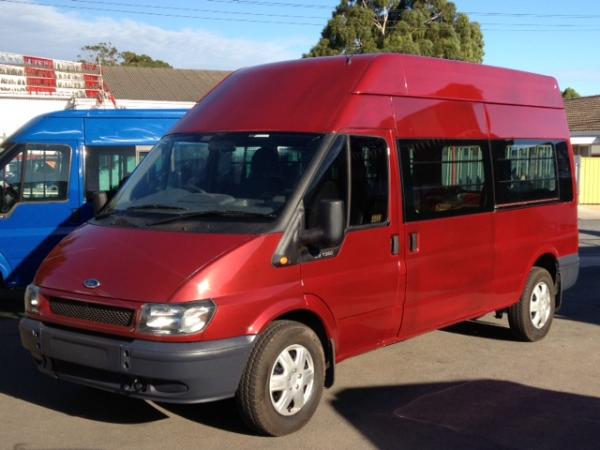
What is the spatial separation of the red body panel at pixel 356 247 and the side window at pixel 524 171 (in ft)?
0.49

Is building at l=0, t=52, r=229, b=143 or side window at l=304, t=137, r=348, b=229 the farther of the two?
building at l=0, t=52, r=229, b=143

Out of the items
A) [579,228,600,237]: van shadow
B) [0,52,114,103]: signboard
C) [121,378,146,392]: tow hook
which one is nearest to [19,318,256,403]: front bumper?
[121,378,146,392]: tow hook

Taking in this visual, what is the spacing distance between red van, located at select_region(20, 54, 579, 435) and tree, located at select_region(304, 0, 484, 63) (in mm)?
31970

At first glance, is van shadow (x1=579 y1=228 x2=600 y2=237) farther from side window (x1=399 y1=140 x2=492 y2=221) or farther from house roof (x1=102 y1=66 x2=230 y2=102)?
house roof (x1=102 y1=66 x2=230 y2=102)

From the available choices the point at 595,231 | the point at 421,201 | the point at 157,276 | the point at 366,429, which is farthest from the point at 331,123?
the point at 595,231

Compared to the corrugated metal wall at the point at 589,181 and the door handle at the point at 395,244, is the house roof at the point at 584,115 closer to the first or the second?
the corrugated metal wall at the point at 589,181

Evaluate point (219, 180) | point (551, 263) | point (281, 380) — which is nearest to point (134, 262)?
point (219, 180)

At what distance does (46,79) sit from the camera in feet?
65.4

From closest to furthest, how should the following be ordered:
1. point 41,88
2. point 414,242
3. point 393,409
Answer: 1. point 393,409
2. point 414,242
3. point 41,88

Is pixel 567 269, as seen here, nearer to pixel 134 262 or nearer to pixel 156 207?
pixel 156 207

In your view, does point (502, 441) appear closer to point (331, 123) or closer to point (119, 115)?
point (331, 123)

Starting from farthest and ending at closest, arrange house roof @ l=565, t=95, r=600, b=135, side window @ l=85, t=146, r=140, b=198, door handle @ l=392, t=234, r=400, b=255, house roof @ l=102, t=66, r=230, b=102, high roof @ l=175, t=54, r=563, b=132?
house roof @ l=565, t=95, r=600, b=135 < house roof @ l=102, t=66, r=230, b=102 < side window @ l=85, t=146, r=140, b=198 < door handle @ l=392, t=234, r=400, b=255 < high roof @ l=175, t=54, r=563, b=132

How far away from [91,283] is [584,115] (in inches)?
1491

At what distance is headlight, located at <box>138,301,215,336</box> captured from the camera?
4.61 metres
